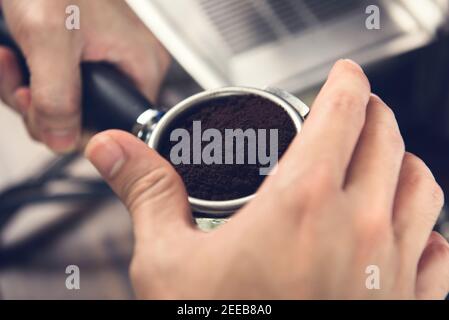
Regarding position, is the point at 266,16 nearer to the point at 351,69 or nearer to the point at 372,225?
the point at 351,69

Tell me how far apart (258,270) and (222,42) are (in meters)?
0.43

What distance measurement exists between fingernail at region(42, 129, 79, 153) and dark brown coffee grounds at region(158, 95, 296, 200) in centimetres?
36

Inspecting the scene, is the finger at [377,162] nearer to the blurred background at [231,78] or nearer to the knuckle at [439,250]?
the knuckle at [439,250]

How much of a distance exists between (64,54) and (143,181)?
362mm

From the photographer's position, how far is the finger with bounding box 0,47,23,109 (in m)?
0.76

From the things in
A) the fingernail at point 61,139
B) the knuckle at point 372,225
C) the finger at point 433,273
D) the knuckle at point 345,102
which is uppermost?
the knuckle at point 345,102

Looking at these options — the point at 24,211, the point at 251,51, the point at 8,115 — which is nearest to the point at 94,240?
the point at 24,211

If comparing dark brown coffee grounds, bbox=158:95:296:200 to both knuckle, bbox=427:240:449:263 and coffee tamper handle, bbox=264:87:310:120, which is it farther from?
knuckle, bbox=427:240:449:263

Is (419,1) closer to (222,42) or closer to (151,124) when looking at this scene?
(222,42)

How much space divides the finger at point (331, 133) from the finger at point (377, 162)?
2 centimetres

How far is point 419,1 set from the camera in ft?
2.50

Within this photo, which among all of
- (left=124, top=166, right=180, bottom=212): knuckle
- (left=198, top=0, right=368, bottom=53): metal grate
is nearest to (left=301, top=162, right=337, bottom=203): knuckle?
(left=124, top=166, right=180, bottom=212): knuckle

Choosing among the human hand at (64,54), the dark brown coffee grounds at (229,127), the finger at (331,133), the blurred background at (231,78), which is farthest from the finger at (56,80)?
the finger at (331,133)

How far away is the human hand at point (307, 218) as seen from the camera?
0.38m
